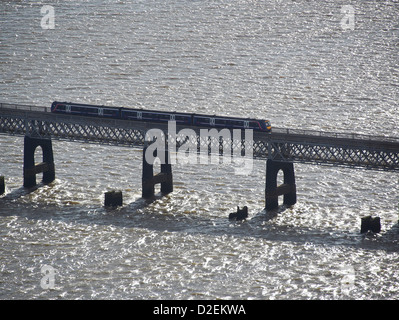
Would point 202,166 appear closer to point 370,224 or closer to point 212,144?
point 212,144

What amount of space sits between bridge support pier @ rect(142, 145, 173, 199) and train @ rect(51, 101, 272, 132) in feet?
10.8

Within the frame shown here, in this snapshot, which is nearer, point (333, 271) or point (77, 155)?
point (333, 271)

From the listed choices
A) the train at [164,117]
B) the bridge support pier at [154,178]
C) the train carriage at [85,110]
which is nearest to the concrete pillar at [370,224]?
the train at [164,117]

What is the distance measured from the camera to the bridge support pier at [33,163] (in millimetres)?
92438

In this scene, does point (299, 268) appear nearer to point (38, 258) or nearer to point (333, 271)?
point (333, 271)

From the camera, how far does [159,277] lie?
232 ft

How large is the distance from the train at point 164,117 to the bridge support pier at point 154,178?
3.31 meters

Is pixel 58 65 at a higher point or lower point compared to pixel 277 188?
higher

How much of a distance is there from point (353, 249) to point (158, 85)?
5758 cm

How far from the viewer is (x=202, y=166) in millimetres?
98500

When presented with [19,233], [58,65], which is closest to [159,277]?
[19,233]

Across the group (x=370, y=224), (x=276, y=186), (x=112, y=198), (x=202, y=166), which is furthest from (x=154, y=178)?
(x=370, y=224)

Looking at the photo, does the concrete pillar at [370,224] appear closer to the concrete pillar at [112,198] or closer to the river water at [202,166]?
the river water at [202,166]
